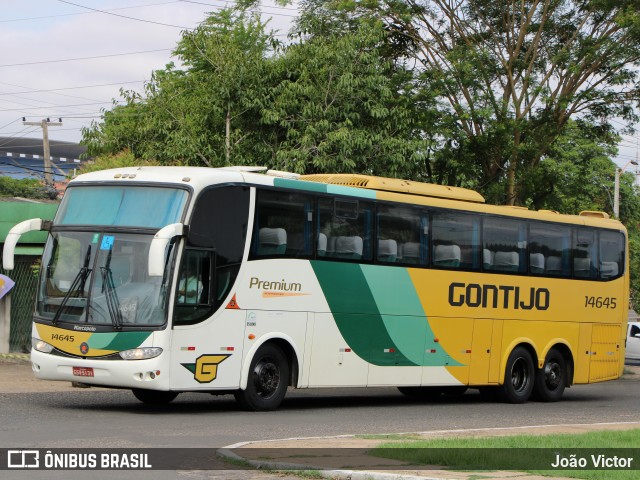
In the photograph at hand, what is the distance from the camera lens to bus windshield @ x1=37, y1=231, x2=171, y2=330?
15758mm

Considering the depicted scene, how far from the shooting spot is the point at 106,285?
15.9m

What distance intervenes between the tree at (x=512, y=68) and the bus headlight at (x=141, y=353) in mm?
17858

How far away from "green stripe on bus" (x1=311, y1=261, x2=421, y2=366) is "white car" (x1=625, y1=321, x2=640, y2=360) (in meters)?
22.2

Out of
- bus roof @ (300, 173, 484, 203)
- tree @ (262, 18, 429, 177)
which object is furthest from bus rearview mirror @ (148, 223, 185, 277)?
tree @ (262, 18, 429, 177)

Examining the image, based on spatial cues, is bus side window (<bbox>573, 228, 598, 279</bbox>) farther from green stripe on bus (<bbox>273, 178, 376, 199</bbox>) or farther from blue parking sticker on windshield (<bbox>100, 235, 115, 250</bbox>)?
blue parking sticker on windshield (<bbox>100, 235, 115, 250</bbox>)

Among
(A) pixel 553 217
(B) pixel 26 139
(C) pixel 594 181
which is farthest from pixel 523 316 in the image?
(B) pixel 26 139

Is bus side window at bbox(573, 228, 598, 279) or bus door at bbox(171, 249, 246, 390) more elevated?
bus side window at bbox(573, 228, 598, 279)

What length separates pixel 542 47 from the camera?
33531 millimetres

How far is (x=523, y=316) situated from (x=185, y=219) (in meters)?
8.77

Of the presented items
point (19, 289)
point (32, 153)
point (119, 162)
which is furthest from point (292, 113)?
point (32, 153)

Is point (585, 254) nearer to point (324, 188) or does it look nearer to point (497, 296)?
point (497, 296)

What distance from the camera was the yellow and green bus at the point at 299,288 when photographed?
15875mm

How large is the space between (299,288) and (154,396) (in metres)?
2.82

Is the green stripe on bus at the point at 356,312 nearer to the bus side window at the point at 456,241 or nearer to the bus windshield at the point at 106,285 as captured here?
the bus side window at the point at 456,241
